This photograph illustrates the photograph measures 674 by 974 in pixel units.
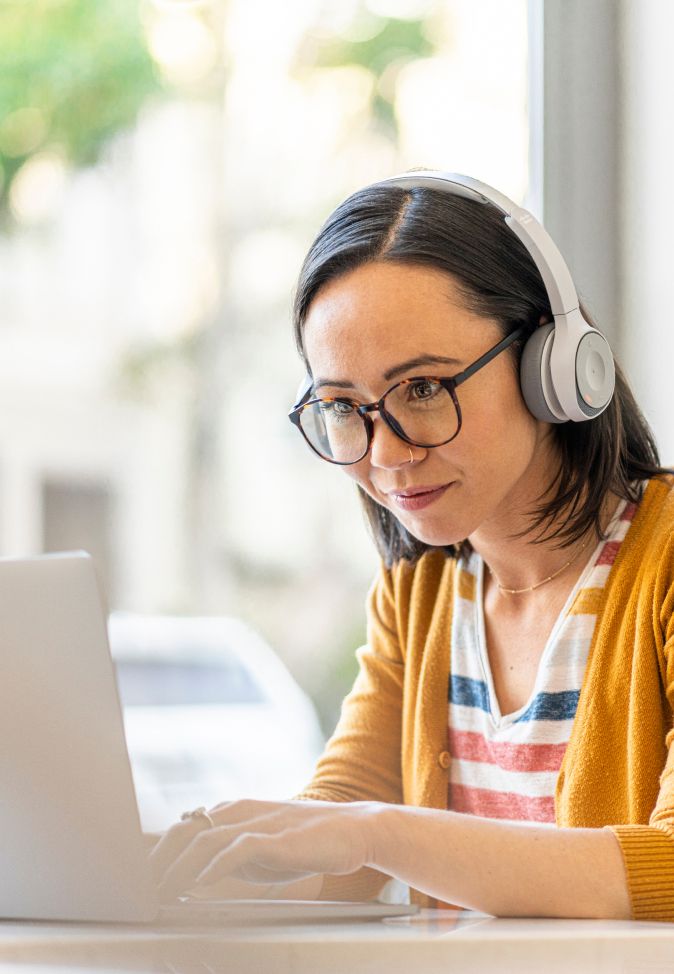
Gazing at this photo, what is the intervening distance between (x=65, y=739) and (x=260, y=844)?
17 cm

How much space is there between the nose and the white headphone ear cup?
137 mm

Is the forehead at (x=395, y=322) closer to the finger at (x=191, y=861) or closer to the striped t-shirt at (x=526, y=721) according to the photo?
the striped t-shirt at (x=526, y=721)

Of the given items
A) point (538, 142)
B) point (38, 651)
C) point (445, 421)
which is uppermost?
point (538, 142)

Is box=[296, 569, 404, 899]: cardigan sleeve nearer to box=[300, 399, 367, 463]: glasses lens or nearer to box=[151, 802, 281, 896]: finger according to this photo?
box=[300, 399, 367, 463]: glasses lens

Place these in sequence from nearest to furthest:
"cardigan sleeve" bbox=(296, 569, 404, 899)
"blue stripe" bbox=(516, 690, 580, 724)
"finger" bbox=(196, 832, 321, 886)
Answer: "finger" bbox=(196, 832, 321, 886) → "blue stripe" bbox=(516, 690, 580, 724) → "cardigan sleeve" bbox=(296, 569, 404, 899)

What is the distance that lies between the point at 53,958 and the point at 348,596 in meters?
1.31

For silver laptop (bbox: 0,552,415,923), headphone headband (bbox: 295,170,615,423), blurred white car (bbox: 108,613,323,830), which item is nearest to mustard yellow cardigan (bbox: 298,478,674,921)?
headphone headband (bbox: 295,170,615,423)

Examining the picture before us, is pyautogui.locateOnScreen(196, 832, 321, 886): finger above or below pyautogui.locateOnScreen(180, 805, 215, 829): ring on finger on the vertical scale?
below

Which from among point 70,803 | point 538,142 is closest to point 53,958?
point 70,803

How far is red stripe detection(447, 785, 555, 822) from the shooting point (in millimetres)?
1188

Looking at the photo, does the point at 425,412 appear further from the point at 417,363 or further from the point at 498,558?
the point at 498,558

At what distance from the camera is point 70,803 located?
774 millimetres

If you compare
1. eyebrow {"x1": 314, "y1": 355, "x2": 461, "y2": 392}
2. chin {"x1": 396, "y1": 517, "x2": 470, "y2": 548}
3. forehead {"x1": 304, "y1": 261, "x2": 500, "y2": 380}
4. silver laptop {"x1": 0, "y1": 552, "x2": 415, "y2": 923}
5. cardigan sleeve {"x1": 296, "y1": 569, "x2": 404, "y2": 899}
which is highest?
forehead {"x1": 304, "y1": 261, "x2": 500, "y2": 380}

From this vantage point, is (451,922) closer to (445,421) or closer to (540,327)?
(445,421)
